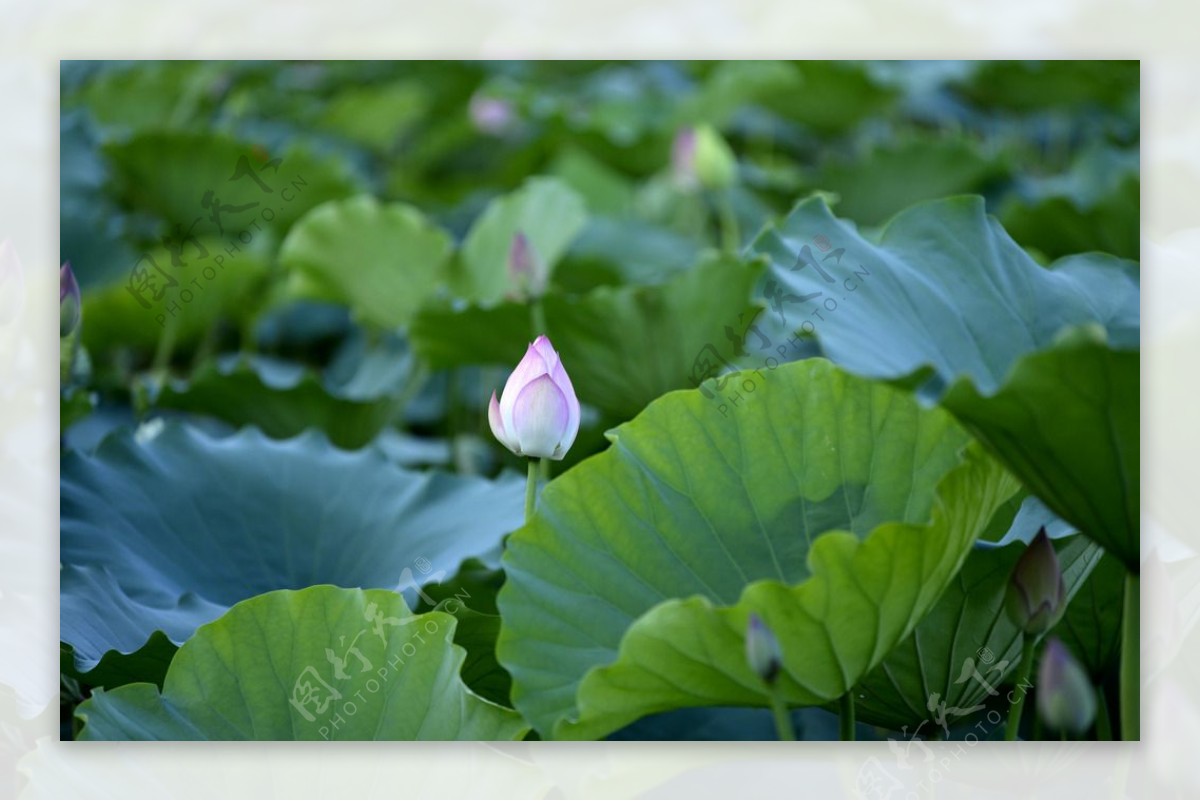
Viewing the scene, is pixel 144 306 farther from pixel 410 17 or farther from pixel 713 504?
pixel 713 504

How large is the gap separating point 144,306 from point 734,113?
1095 mm

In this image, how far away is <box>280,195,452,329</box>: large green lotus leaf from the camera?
5.00ft

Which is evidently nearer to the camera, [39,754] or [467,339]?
[39,754]

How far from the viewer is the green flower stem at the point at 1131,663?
0.91 metres

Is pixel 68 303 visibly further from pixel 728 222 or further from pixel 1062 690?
pixel 728 222

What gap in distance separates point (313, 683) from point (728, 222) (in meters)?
1.18

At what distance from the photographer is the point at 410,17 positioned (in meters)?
1.39

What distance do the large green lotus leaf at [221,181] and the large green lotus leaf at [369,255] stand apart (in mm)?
241

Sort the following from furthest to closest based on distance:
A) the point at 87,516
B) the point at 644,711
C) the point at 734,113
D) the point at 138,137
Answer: the point at 734,113 < the point at 138,137 < the point at 87,516 < the point at 644,711

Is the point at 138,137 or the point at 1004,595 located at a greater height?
the point at 138,137

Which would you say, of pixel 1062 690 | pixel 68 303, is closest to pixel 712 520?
pixel 1062 690

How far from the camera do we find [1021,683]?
0.96 metres

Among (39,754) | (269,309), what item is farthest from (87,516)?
(269,309)

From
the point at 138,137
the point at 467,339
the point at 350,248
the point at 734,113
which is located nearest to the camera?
the point at 467,339
